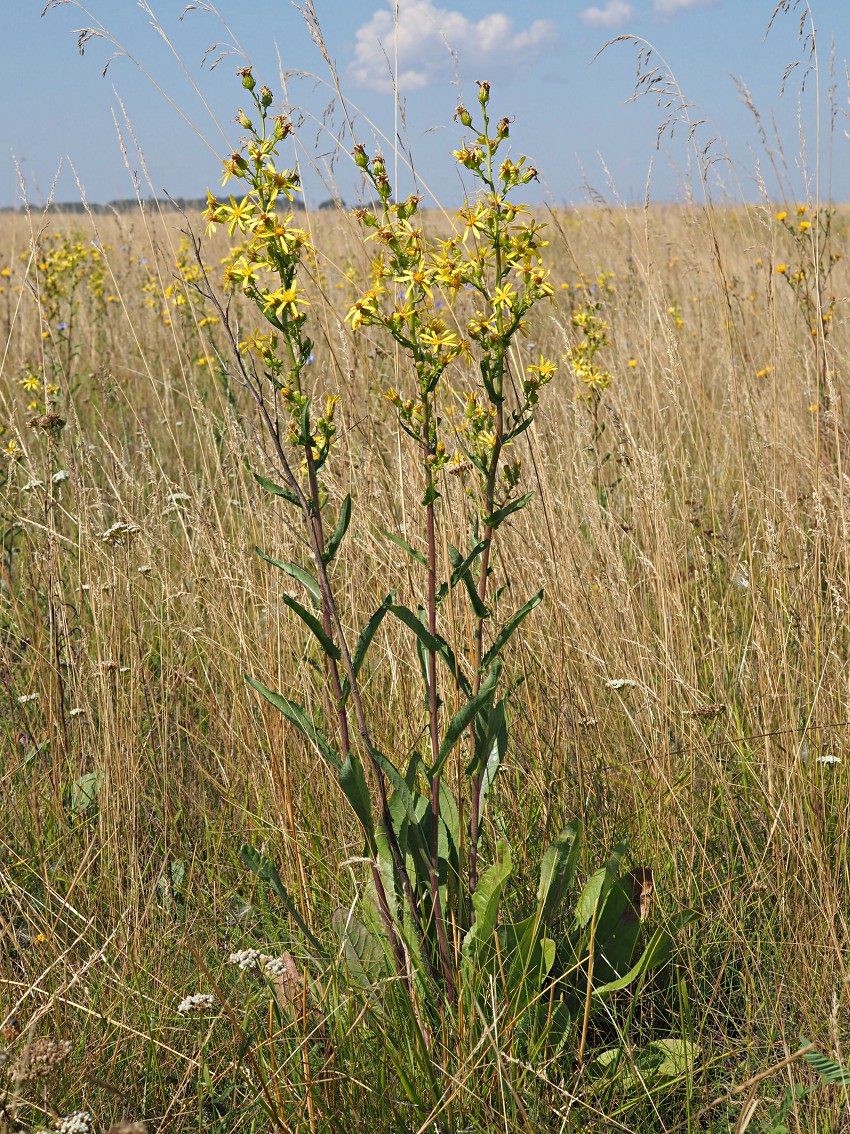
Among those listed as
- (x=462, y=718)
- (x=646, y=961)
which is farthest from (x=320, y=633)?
(x=646, y=961)

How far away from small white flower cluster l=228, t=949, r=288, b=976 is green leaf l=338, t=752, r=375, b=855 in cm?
28

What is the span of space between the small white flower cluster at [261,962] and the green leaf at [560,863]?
43 centimetres

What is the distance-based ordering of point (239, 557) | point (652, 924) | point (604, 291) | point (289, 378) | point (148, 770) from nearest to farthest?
point (289, 378)
point (652, 924)
point (148, 770)
point (239, 557)
point (604, 291)

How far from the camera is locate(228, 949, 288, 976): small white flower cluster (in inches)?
60.3

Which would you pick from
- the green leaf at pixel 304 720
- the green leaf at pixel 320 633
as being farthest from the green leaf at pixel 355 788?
the green leaf at pixel 320 633

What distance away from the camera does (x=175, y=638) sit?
282 cm

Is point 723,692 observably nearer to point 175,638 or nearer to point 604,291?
point 175,638

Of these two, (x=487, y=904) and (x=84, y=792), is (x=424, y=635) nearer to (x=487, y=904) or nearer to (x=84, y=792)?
(x=487, y=904)

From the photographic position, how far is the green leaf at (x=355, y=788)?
1352mm

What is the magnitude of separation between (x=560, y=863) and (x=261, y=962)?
517 mm

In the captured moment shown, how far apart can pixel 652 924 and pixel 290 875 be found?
67cm

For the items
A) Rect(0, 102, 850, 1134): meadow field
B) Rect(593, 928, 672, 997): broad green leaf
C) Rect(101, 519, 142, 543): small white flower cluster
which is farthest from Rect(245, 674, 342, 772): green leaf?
Rect(101, 519, 142, 543): small white flower cluster

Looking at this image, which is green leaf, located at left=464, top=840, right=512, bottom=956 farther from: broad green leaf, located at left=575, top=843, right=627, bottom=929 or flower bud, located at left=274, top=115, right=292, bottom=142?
flower bud, located at left=274, top=115, right=292, bottom=142

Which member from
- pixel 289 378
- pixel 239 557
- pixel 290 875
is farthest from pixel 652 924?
pixel 239 557
